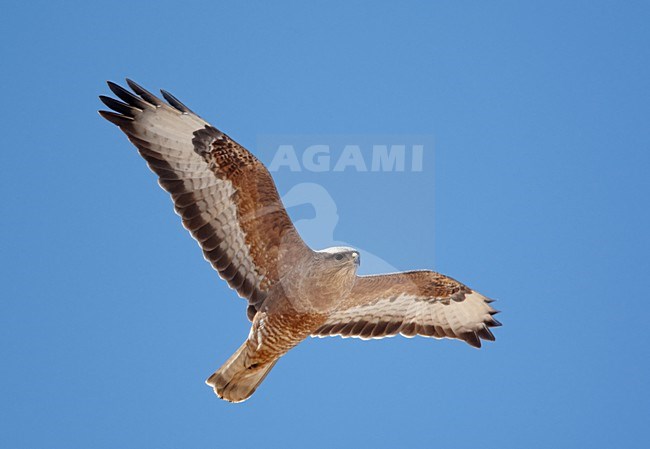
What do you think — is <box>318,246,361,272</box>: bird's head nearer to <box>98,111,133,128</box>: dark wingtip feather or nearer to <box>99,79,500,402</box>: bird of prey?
<box>99,79,500,402</box>: bird of prey

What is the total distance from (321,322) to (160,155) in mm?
2769

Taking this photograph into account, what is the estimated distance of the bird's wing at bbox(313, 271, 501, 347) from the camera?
11773mm

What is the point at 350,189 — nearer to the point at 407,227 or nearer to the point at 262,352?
the point at 407,227

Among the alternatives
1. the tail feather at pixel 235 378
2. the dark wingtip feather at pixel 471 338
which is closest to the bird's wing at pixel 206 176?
the tail feather at pixel 235 378

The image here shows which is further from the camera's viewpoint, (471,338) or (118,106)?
(471,338)

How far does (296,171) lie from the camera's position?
11664mm

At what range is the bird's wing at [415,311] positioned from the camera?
11.8m

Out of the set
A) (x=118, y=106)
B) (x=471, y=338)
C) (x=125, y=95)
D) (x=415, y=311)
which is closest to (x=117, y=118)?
(x=118, y=106)

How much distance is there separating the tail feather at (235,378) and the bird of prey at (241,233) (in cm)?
1

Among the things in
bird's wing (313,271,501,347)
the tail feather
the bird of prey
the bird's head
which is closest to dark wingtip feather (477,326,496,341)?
bird's wing (313,271,501,347)

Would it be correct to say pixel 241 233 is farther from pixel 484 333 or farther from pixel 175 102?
pixel 484 333

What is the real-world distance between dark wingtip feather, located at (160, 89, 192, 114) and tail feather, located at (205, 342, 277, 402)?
2.85 metres

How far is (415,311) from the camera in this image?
12.1 meters

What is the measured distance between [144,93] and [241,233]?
6.40ft
